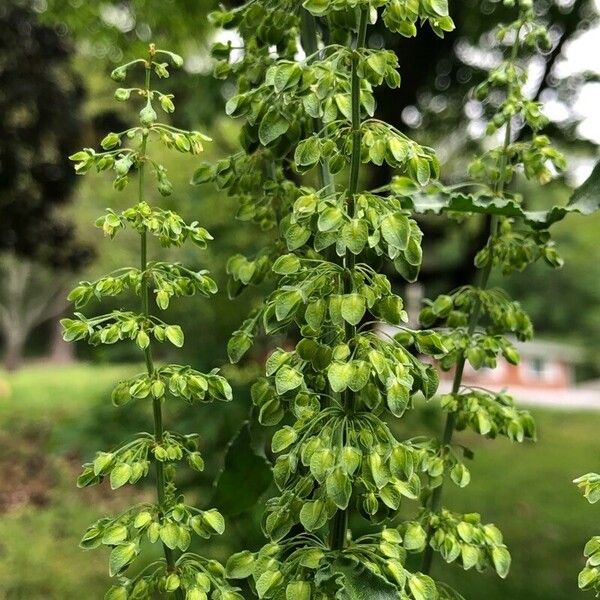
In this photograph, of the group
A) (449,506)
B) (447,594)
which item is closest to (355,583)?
(447,594)

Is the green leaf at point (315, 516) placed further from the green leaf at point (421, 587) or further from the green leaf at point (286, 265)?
the green leaf at point (286, 265)

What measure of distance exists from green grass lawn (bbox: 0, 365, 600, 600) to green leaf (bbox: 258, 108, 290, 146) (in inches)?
76.1

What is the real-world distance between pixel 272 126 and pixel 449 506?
4.21m

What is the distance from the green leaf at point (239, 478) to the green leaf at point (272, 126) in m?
0.41

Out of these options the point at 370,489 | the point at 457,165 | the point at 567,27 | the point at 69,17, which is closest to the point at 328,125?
the point at 370,489

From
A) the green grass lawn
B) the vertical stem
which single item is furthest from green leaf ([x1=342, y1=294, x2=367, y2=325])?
the green grass lawn

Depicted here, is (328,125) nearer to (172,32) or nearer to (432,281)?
(172,32)

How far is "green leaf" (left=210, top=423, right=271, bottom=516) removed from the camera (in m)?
1.03

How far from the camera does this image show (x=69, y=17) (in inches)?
160

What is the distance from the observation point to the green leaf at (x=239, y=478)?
1.03 meters

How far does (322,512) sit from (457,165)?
6743 millimetres

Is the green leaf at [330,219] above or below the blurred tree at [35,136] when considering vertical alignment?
below

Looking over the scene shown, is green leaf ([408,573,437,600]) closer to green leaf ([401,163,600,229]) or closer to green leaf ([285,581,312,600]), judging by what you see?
green leaf ([285,581,312,600])

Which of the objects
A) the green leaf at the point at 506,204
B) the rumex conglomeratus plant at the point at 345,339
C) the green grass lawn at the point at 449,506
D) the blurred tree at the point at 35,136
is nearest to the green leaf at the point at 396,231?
the rumex conglomeratus plant at the point at 345,339
